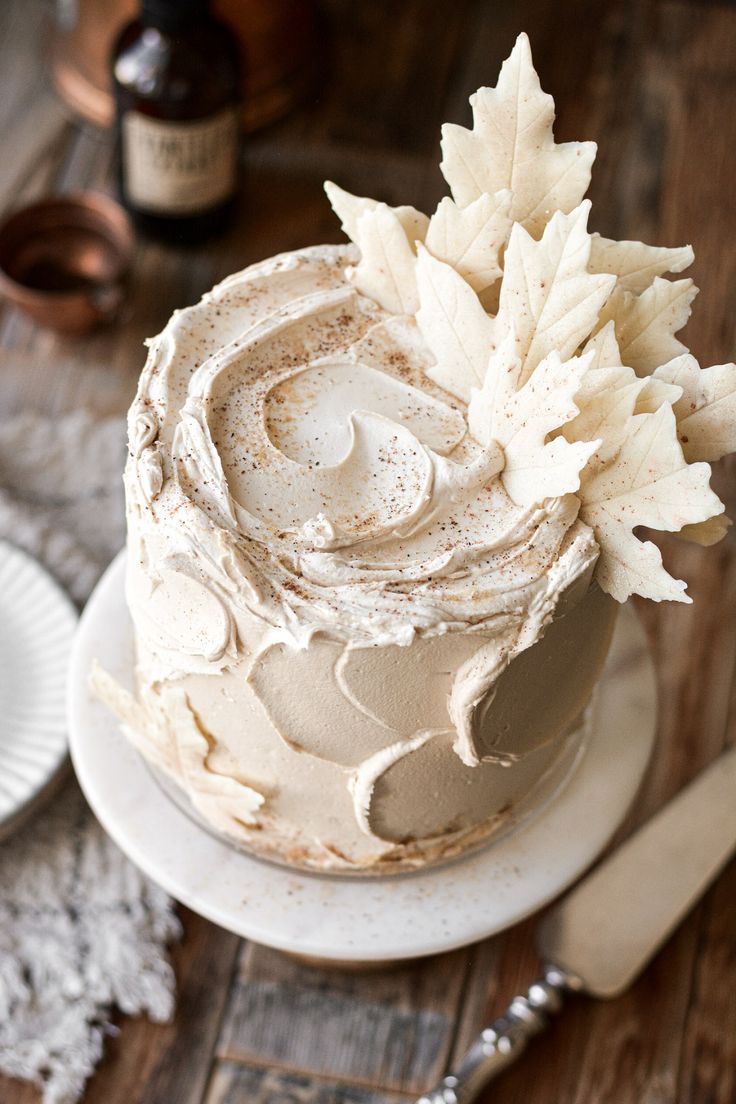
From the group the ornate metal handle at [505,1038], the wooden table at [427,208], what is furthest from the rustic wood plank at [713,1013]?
the ornate metal handle at [505,1038]

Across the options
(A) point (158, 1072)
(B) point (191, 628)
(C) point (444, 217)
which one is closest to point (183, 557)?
(B) point (191, 628)

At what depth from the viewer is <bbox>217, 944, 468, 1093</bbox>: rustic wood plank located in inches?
44.6

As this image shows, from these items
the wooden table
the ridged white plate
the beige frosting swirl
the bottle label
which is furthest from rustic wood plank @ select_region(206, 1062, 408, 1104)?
the bottle label

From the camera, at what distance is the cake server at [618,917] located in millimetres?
1124

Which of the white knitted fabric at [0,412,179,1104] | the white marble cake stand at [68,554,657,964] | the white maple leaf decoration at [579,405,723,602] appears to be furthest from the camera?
the white knitted fabric at [0,412,179,1104]

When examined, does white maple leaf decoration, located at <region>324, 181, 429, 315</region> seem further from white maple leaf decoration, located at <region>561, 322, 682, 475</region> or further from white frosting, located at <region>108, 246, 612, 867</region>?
white maple leaf decoration, located at <region>561, 322, 682, 475</region>

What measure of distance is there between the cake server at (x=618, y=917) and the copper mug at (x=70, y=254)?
821 millimetres

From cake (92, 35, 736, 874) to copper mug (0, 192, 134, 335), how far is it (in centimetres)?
61

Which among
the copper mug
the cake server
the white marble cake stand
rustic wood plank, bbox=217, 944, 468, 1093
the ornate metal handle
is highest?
the copper mug

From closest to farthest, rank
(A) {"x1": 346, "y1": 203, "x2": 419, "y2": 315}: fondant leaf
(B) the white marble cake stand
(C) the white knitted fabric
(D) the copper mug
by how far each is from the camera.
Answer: (A) {"x1": 346, "y1": 203, "x2": 419, "y2": 315}: fondant leaf → (B) the white marble cake stand → (C) the white knitted fabric → (D) the copper mug

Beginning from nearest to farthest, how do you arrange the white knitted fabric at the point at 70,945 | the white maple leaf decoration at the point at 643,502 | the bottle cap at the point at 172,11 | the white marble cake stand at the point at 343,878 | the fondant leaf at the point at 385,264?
the white maple leaf decoration at the point at 643,502, the fondant leaf at the point at 385,264, the white marble cake stand at the point at 343,878, the white knitted fabric at the point at 70,945, the bottle cap at the point at 172,11

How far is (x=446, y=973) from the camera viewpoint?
118 centimetres

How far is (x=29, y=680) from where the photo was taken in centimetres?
122

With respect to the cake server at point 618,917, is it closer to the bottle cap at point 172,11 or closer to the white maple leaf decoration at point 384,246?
the white maple leaf decoration at point 384,246
